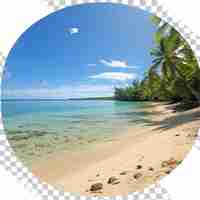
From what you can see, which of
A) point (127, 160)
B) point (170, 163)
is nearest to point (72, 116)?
point (127, 160)

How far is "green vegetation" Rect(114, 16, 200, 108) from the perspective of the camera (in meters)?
1.21

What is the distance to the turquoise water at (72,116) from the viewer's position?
120 cm

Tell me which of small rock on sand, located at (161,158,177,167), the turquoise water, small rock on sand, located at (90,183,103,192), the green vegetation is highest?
the green vegetation

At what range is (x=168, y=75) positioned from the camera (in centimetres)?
129

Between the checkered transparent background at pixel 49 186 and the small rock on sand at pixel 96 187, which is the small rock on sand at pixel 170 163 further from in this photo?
the small rock on sand at pixel 96 187

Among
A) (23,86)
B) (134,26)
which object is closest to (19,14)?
(23,86)

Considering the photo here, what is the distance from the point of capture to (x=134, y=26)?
1191 mm

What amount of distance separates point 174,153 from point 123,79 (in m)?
0.28

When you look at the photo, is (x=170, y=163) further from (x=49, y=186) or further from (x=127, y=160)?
(x=49, y=186)

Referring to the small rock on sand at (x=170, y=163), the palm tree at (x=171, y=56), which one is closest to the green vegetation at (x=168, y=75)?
the palm tree at (x=171, y=56)

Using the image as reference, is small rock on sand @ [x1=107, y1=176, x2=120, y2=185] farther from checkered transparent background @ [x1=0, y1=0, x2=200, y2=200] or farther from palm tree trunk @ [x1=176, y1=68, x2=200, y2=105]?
palm tree trunk @ [x1=176, y1=68, x2=200, y2=105]

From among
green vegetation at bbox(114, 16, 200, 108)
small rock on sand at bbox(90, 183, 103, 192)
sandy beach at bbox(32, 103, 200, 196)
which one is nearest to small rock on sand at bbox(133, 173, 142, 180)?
sandy beach at bbox(32, 103, 200, 196)

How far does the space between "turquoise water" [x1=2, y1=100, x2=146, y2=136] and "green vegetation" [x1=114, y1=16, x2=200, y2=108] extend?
46 millimetres

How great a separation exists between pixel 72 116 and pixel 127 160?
216mm
